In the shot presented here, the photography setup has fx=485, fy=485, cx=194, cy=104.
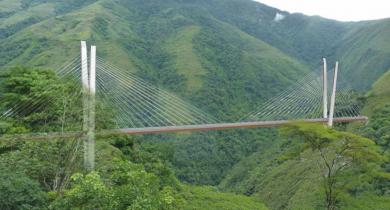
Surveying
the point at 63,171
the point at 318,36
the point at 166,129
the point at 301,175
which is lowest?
the point at 318,36

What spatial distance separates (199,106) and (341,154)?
126ft

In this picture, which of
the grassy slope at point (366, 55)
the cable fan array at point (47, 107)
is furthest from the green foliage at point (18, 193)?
the grassy slope at point (366, 55)

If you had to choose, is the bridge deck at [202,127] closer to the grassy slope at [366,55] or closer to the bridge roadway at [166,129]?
the bridge roadway at [166,129]

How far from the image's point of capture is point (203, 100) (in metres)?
52.1

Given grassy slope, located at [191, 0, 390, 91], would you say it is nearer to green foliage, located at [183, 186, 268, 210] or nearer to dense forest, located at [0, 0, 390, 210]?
dense forest, located at [0, 0, 390, 210]

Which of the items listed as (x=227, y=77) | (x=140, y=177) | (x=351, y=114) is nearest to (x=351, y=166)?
(x=140, y=177)

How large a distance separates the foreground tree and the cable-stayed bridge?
5206 mm

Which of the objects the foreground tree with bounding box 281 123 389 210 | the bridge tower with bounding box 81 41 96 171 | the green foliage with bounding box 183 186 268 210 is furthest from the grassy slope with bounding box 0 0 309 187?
the bridge tower with bounding box 81 41 96 171

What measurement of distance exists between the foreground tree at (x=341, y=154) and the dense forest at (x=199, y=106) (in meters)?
0.04

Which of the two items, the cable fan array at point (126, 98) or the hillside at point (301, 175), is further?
the cable fan array at point (126, 98)

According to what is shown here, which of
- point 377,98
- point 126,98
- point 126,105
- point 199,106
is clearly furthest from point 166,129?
point 199,106

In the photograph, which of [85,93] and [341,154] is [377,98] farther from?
[85,93]

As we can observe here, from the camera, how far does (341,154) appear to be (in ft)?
42.6

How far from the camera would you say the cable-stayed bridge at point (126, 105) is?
11.9m
